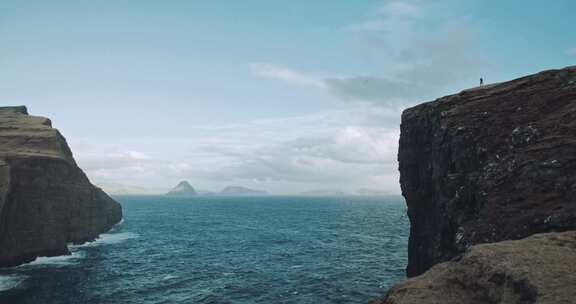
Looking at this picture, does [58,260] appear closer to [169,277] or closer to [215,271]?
[169,277]

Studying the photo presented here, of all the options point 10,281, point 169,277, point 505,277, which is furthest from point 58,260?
point 505,277

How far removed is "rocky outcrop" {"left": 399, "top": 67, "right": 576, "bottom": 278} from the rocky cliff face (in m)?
63.1

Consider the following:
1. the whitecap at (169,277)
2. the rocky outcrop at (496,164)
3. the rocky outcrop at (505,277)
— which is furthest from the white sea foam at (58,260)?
the rocky outcrop at (505,277)

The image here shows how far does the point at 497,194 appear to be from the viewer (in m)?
31.4

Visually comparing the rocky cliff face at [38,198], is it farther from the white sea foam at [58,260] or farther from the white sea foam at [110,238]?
the white sea foam at [110,238]

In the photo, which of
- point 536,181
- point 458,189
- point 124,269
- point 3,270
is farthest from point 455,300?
point 3,270

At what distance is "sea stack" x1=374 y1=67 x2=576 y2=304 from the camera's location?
1353cm

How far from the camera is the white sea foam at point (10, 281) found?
51.5m

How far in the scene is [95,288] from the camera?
2095 inches

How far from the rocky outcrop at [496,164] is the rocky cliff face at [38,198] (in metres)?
63.1

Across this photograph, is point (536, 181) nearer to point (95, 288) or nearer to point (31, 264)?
point (95, 288)

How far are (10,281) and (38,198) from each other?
68.2ft

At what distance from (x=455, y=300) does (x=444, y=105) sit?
122 feet

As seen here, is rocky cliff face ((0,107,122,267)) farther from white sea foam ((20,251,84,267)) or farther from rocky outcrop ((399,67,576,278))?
rocky outcrop ((399,67,576,278))
